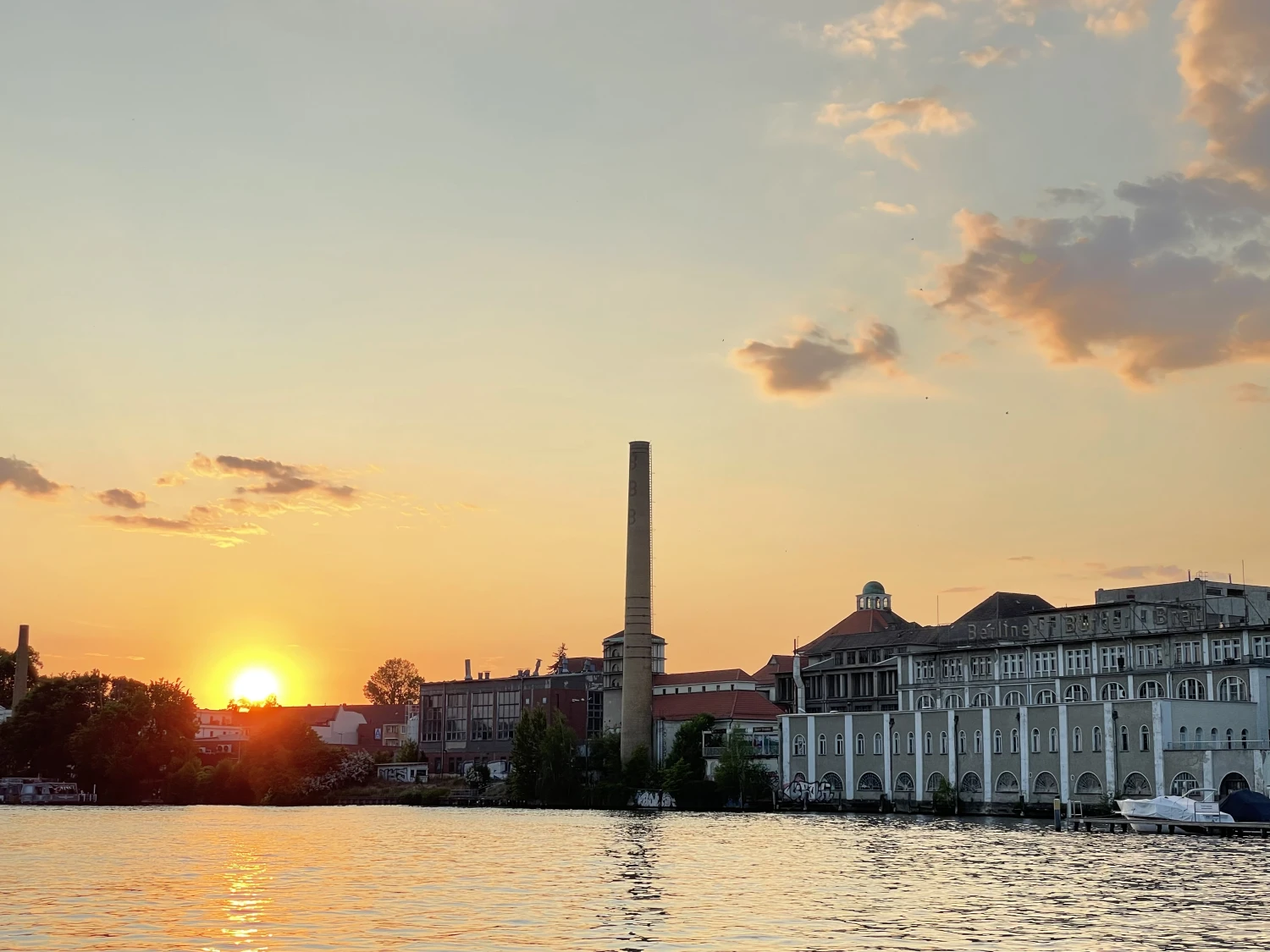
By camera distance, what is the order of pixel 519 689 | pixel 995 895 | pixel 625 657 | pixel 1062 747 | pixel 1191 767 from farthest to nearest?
pixel 519 689 < pixel 625 657 < pixel 1062 747 < pixel 1191 767 < pixel 995 895

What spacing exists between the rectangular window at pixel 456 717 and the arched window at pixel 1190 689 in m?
96.8

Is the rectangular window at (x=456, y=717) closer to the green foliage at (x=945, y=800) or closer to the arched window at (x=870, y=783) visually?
the arched window at (x=870, y=783)

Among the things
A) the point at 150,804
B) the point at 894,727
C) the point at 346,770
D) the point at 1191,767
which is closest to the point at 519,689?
the point at 346,770

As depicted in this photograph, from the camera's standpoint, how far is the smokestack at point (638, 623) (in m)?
152

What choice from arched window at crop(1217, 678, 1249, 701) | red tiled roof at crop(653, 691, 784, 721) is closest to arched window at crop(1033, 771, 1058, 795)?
arched window at crop(1217, 678, 1249, 701)

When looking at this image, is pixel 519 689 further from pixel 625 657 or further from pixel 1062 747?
pixel 1062 747

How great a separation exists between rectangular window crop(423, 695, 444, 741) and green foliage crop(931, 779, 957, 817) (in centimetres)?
8518

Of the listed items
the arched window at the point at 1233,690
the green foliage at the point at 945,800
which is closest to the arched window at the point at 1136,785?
the arched window at the point at 1233,690

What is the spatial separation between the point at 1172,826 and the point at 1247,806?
187 inches

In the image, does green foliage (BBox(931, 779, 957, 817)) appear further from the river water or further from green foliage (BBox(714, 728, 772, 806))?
green foliage (BBox(714, 728, 772, 806))

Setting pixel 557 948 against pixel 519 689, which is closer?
pixel 557 948

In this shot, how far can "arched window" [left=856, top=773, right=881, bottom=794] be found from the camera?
5182 inches

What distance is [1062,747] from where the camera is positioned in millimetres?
113250

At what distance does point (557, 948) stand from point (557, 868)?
93.8ft
